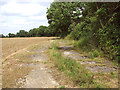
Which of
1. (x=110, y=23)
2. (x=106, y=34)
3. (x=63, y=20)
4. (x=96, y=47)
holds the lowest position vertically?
(x=96, y=47)

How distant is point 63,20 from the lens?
9.19 m

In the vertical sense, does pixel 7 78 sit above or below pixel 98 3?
below

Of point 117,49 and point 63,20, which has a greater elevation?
point 63,20

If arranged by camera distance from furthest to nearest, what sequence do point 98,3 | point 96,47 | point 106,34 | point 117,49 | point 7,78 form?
1. point 96,47
2. point 98,3
3. point 106,34
4. point 117,49
5. point 7,78

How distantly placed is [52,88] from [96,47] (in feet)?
17.8

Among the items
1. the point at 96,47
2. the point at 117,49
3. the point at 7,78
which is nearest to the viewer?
the point at 7,78

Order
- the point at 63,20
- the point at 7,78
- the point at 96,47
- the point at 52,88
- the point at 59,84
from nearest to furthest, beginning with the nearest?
the point at 52,88 < the point at 59,84 < the point at 7,78 < the point at 96,47 < the point at 63,20

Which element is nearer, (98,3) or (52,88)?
(52,88)

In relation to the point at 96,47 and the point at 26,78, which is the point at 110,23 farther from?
the point at 26,78

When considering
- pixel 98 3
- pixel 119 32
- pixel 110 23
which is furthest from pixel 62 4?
pixel 119 32

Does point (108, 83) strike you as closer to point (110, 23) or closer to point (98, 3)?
point (110, 23)

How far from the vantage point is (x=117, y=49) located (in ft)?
17.7

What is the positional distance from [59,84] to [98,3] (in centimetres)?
598

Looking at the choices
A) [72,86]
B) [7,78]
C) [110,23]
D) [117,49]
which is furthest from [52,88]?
[110,23]
